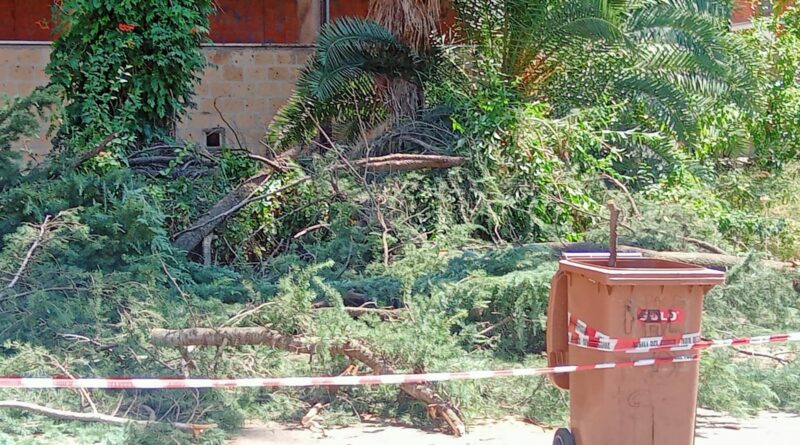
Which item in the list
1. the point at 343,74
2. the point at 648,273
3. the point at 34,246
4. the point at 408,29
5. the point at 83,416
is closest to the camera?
the point at 648,273

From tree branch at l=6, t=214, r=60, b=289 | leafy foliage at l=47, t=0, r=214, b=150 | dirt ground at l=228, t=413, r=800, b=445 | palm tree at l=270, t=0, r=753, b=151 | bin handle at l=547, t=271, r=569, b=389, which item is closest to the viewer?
bin handle at l=547, t=271, r=569, b=389

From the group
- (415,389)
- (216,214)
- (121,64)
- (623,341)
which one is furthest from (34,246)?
(623,341)

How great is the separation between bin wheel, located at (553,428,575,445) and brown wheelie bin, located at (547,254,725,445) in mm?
60

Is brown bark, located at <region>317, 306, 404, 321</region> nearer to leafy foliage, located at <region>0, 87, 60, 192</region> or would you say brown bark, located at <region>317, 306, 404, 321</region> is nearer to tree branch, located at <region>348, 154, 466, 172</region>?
tree branch, located at <region>348, 154, 466, 172</region>

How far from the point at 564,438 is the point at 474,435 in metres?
1.03

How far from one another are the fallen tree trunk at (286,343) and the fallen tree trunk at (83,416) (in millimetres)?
775

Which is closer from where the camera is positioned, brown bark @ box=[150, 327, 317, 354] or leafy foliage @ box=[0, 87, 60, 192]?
brown bark @ box=[150, 327, 317, 354]

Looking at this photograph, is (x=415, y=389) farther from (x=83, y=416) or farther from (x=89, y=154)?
(x=89, y=154)

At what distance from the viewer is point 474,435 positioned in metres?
5.87

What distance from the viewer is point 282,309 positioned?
6.27 metres

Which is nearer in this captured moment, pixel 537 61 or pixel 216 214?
pixel 216 214

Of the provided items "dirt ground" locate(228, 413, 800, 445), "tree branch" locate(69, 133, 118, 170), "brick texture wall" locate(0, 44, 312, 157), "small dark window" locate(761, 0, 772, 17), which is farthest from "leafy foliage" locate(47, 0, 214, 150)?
"small dark window" locate(761, 0, 772, 17)

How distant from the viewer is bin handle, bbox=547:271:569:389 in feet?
16.8

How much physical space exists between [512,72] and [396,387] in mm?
6158
